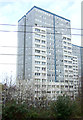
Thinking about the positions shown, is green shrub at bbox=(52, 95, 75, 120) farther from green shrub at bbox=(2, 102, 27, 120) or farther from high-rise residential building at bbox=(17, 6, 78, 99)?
high-rise residential building at bbox=(17, 6, 78, 99)

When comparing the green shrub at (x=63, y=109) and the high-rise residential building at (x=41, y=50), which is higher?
the high-rise residential building at (x=41, y=50)

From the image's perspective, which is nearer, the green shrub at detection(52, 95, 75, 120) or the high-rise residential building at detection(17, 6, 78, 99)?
the green shrub at detection(52, 95, 75, 120)

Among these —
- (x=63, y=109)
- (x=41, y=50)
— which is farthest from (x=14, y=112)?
(x=41, y=50)

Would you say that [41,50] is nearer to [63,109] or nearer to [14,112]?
[63,109]

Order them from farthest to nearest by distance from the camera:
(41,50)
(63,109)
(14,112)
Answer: (41,50), (63,109), (14,112)

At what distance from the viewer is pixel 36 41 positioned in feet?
69.4

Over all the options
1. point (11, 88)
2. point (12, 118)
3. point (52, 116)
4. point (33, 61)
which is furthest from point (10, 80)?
point (33, 61)

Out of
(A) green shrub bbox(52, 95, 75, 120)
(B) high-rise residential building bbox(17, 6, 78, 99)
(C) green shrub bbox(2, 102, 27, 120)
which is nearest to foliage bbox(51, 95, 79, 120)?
Result: (A) green shrub bbox(52, 95, 75, 120)

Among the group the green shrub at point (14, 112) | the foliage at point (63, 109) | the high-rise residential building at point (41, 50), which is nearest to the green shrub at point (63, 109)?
the foliage at point (63, 109)

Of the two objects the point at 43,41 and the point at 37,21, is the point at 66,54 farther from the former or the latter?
the point at 37,21

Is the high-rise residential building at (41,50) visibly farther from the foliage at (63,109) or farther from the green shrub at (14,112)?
the green shrub at (14,112)

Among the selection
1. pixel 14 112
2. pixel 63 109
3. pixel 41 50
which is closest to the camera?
pixel 14 112

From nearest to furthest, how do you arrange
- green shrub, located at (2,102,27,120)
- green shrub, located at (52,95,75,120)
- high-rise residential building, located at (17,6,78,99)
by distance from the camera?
1. green shrub, located at (2,102,27,120)
2. green shrub, located at (52,95,75,120)
3. high-rise residential building, located at (17,6,78,99)

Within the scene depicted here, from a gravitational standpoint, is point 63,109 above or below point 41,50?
below
